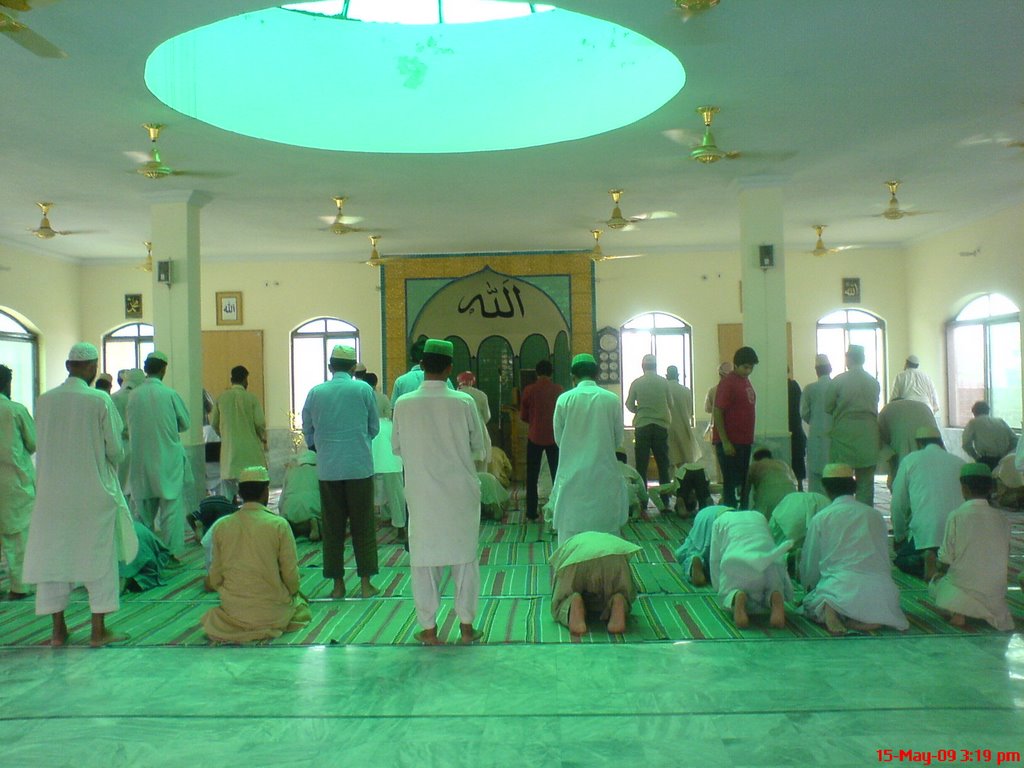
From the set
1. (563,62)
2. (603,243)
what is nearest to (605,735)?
(563,62)

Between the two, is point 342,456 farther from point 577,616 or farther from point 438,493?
point 577,616

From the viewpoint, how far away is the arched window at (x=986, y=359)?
9.77m

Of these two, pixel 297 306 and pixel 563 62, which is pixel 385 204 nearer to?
pixel 563 62

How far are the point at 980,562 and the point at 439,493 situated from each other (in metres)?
2.58

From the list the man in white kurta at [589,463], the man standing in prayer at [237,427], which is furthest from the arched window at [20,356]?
the man in white kurta at [589,463]

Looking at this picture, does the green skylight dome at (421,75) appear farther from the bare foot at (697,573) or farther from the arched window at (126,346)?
the arched window at (126,346)

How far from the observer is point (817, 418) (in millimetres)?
7637

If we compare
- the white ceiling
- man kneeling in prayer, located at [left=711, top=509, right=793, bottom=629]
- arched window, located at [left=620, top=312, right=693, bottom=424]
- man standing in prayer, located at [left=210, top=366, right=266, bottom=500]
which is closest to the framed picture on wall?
the white ceiling

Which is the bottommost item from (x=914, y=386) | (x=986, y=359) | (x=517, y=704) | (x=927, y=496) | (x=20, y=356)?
(x=517, y=704)

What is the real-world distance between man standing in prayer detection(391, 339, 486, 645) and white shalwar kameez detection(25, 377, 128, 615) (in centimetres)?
144

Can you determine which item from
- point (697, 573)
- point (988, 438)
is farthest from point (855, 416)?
point (988, 438)

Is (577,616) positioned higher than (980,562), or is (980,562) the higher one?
(980,562)

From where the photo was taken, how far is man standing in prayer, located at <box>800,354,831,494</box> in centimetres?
746

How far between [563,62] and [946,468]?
3.85 m
